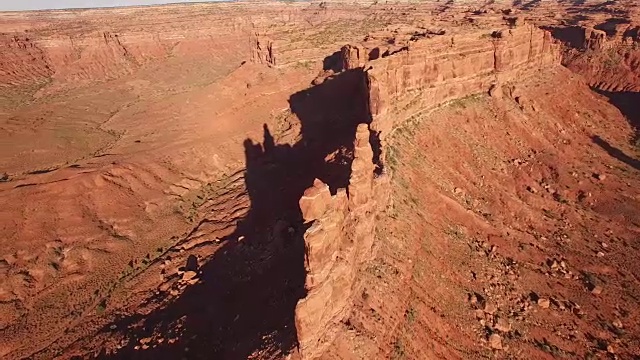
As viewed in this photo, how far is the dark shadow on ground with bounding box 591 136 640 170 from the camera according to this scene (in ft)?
138

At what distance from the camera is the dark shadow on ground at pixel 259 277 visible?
73.4 ft

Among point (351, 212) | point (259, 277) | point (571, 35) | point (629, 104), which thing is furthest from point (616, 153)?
point (571, 35)

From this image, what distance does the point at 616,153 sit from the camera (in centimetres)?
4366

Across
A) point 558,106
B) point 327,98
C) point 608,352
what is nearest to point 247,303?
point 608,352

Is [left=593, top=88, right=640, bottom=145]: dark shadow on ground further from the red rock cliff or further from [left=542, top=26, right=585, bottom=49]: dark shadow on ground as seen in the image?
[left=542, top=26, right=585, bottom=49]: dark shadow on ground

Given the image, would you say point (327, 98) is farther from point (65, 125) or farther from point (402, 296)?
point (65, 125)

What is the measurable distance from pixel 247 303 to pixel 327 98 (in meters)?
28.1

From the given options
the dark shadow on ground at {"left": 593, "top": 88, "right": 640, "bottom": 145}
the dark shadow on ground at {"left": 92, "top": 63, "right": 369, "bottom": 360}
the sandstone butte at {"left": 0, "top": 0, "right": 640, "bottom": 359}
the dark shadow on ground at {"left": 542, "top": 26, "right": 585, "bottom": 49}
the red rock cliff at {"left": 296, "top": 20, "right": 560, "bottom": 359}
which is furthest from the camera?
the dark shadow on ground at {"left": 542, "top": 26, "right": 585, "bottom": 49}

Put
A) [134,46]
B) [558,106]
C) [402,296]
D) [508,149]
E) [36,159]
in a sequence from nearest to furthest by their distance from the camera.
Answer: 1. [402,296]
2. [508,149]
3. [558,106]
4. [36,159]
5. [134,46]

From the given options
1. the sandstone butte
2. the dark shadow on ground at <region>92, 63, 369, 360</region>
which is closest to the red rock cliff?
the sandstone butte

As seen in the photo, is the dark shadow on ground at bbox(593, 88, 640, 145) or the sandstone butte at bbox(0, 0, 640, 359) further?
the dark shadow on ground at bbox(593, 88, 640, 145)

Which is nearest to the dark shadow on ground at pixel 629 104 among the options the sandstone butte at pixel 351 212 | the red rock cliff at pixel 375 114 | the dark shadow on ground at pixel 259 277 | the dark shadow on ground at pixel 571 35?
the sandstone butte at pixel 351 212

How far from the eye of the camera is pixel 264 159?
48.8m

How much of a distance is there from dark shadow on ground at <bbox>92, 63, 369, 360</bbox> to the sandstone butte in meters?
0.16
